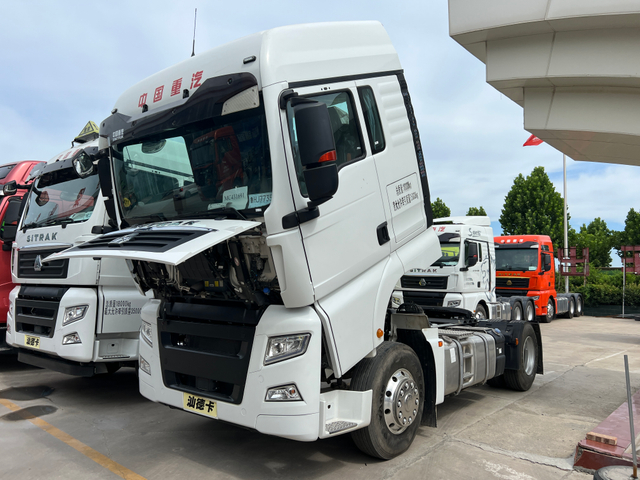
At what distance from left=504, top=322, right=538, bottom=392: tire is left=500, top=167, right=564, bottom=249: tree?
29.1m

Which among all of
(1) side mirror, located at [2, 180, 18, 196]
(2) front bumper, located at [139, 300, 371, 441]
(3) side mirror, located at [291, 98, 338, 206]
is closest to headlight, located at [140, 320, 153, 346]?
(2) front bumper, located at [139, 300, 371, 441]

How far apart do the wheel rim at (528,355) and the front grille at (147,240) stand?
16.3ft

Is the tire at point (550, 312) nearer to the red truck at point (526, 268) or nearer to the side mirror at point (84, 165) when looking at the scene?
the red truck at point (526, 268)

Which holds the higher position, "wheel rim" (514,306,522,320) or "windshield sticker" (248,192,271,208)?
"windshield sticker" (248,192,271,208)

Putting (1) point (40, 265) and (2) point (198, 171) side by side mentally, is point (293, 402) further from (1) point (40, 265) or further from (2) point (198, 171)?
(1) point (40, 265)

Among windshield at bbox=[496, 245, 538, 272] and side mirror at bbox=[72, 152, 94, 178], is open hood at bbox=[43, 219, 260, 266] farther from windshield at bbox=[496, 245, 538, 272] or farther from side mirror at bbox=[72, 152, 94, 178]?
windshield at bbox=[496, 245, 538, 272]

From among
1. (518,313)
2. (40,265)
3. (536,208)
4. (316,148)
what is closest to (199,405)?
(316,148)

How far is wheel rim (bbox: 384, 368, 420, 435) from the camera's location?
3994 mm

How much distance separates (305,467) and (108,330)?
2941 mm

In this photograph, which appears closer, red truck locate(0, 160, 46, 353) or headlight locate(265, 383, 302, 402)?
headlight locate(265, 383, 302, 402)

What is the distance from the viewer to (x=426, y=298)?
38.2 feet

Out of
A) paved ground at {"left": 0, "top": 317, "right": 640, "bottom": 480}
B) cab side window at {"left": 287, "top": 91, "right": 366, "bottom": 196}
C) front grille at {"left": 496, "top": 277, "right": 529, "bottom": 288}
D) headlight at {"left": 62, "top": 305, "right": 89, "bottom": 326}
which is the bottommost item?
paved ground at {"left": 0, "top": 317, "right": 640, "bottom": 480}

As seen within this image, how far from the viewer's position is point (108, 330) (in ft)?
18.6

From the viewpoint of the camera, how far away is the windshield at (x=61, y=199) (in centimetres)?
601
